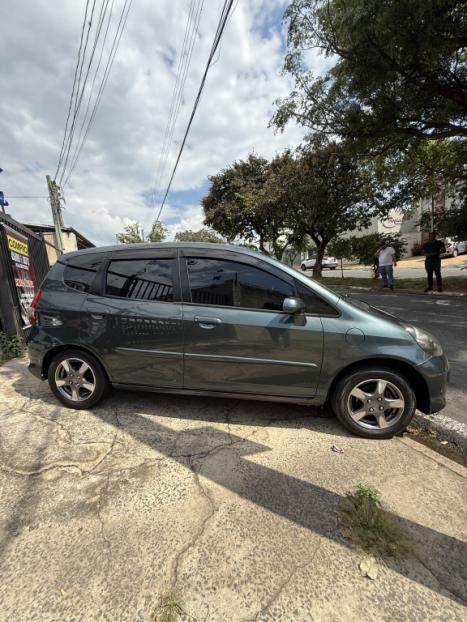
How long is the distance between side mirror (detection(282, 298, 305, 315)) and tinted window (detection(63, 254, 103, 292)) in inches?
75.6

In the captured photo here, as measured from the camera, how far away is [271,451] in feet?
7.78

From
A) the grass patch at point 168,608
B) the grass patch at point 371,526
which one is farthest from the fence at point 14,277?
the grass patch at point 371,526

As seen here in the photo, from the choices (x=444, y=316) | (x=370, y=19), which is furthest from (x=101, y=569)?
(x=370, y=19)

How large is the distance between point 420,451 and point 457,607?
117 cm

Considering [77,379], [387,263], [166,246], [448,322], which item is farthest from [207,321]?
[387,263]

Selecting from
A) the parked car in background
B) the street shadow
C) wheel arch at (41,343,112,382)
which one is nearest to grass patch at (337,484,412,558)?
the street shadow

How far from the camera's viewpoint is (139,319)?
271 cm

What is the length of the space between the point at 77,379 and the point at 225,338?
1.65 metres

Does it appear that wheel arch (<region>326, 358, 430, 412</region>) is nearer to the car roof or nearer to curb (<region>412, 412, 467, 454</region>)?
curb (<region>412, 412, 467, 454</region>)

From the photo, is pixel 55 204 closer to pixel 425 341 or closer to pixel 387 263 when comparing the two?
pixel 387 263

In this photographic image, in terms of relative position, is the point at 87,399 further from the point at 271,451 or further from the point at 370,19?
the point at 370,19

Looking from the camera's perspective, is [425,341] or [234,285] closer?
[425,341]

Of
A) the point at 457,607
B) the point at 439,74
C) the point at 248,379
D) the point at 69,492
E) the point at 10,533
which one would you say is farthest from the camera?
the point at 439,74

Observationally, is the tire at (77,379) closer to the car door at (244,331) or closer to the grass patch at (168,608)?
the car door at (244,331)
